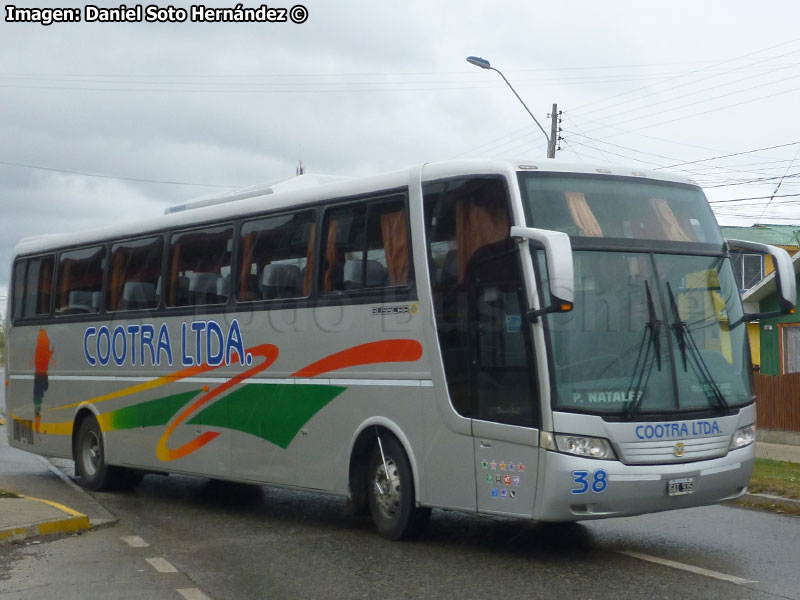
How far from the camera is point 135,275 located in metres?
14.4

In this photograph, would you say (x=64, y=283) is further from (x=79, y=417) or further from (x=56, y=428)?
(x=56, y=428)

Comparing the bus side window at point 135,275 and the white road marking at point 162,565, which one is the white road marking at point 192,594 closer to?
the white road marking at point 162,565

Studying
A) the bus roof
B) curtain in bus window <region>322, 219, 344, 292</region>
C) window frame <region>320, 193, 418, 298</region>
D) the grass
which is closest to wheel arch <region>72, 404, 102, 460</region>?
the bus roof

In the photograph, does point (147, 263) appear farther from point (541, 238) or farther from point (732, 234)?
point (732, 234)

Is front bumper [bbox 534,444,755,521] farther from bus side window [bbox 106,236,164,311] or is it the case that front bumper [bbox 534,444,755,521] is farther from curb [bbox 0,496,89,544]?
bus side window [bbox 106,236,164,311]

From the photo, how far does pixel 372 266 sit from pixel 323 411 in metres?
A: 1.58

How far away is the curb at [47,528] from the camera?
1053 cm

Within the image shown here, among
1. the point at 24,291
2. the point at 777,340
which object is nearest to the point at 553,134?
the point at 777,340

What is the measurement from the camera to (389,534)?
1022 centimetres

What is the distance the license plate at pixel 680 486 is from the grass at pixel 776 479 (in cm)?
396

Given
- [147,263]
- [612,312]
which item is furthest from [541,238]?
[147,263]

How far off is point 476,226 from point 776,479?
676cm

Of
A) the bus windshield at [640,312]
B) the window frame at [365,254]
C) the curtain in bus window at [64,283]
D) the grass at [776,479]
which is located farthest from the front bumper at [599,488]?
the curtain in bus window at [64,283]

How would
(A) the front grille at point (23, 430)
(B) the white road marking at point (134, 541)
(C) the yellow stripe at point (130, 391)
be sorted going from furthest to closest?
1. (A) the front grille at point (23, 430)
2. (C) the yellow stripe at point (130, 391)
3. (B) the white road marking at point (134, 541)
